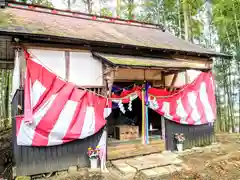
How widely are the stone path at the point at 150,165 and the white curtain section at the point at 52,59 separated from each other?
2709mm

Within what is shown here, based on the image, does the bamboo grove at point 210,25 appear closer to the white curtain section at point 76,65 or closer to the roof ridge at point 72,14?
the roof ridge at point 72,14

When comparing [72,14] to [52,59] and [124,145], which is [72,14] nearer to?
[52,59]

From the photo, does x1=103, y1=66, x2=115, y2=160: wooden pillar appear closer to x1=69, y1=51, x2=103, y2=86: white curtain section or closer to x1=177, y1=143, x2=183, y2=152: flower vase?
x1=69, y1=51, x2=103, y2=86: white curtain section

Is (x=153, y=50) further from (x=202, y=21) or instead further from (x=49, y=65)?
(x=202, y=21)

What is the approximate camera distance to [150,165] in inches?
185

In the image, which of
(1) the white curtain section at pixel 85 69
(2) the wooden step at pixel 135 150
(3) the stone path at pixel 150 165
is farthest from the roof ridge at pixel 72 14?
(3) the stone path at pixel 150 165

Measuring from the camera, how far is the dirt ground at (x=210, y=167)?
166 inches

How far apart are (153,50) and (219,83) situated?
9768 mm

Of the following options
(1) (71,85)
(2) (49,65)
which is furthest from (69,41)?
(1) (71,85)

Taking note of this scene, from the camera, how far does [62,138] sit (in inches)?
172

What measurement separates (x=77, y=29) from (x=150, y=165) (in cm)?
439

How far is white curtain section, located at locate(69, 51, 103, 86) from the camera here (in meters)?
4.80

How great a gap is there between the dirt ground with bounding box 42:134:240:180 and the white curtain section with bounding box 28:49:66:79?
251 centimetres

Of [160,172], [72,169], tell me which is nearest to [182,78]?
[160,172]
